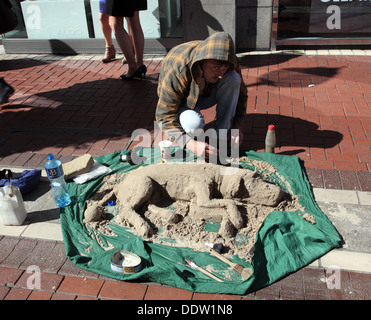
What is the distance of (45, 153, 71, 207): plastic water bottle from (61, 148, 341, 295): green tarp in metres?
0.14

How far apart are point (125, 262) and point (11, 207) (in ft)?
4.24

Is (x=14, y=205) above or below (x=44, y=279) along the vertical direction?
above

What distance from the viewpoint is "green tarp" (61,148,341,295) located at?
3.07 m

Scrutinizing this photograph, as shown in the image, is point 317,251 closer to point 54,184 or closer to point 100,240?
point 100,240

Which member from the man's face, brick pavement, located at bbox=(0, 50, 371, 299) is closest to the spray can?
brick pavement, located at bbox=(0, 50, 371, 299)

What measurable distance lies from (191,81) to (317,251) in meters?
2.14

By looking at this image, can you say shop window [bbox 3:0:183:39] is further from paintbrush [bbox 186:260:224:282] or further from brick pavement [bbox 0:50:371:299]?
paintbrush [bbox 186:260:224:282]

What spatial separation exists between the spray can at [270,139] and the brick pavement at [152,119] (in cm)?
23

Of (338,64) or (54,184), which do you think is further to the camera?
(338,64)

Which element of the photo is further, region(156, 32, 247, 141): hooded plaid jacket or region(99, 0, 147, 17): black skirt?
region(99, 0, 147, 17): black skirt

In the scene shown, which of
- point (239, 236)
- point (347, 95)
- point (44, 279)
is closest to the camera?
point (44, 279)

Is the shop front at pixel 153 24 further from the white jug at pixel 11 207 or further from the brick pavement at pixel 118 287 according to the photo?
the brick pavement at pixel 118 287

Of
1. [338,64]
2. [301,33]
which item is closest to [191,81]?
[338,64]

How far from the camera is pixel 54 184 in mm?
4105
